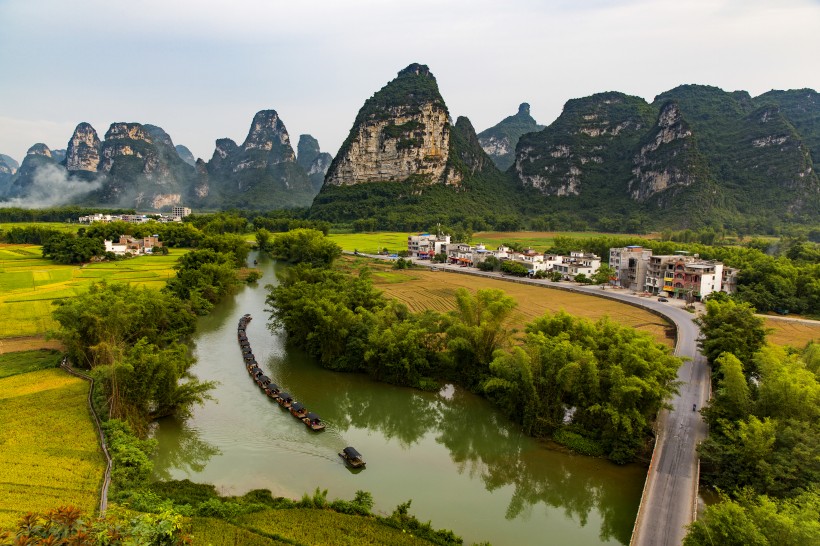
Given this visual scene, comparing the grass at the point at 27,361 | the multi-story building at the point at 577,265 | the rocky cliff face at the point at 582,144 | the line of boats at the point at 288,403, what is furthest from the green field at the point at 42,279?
the rocky cliff face at the point at 582,144

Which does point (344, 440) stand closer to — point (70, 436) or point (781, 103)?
point (70, 436)

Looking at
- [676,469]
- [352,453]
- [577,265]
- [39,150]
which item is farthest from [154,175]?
[676,469]

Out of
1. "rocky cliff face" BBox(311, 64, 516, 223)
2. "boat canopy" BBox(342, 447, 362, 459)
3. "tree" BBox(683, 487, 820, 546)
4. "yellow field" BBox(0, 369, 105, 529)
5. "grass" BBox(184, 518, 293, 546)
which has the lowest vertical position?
"boat canopy" BBox(342, 447, 362, 459)

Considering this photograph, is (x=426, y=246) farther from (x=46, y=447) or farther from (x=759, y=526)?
(x=759, y=526)

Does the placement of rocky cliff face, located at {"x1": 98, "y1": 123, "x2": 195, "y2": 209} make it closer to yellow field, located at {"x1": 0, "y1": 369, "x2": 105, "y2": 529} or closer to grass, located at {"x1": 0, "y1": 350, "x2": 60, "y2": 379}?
grass, located at {"x1": 0, "y1": 350, "x2": 60, "y2": 379}

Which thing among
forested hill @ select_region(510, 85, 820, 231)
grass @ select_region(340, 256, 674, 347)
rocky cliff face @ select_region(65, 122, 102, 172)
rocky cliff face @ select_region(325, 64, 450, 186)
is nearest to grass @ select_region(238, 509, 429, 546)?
grass @ select_region(340, 256, 674, 347)

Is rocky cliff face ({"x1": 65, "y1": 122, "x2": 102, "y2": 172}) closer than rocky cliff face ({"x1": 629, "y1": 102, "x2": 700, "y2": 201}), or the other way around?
rocky cliff face ({"x1": 629, "y1": 102, "x2": 700, "y2": 201})

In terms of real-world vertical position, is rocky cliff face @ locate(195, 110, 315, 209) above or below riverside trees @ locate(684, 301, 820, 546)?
above
